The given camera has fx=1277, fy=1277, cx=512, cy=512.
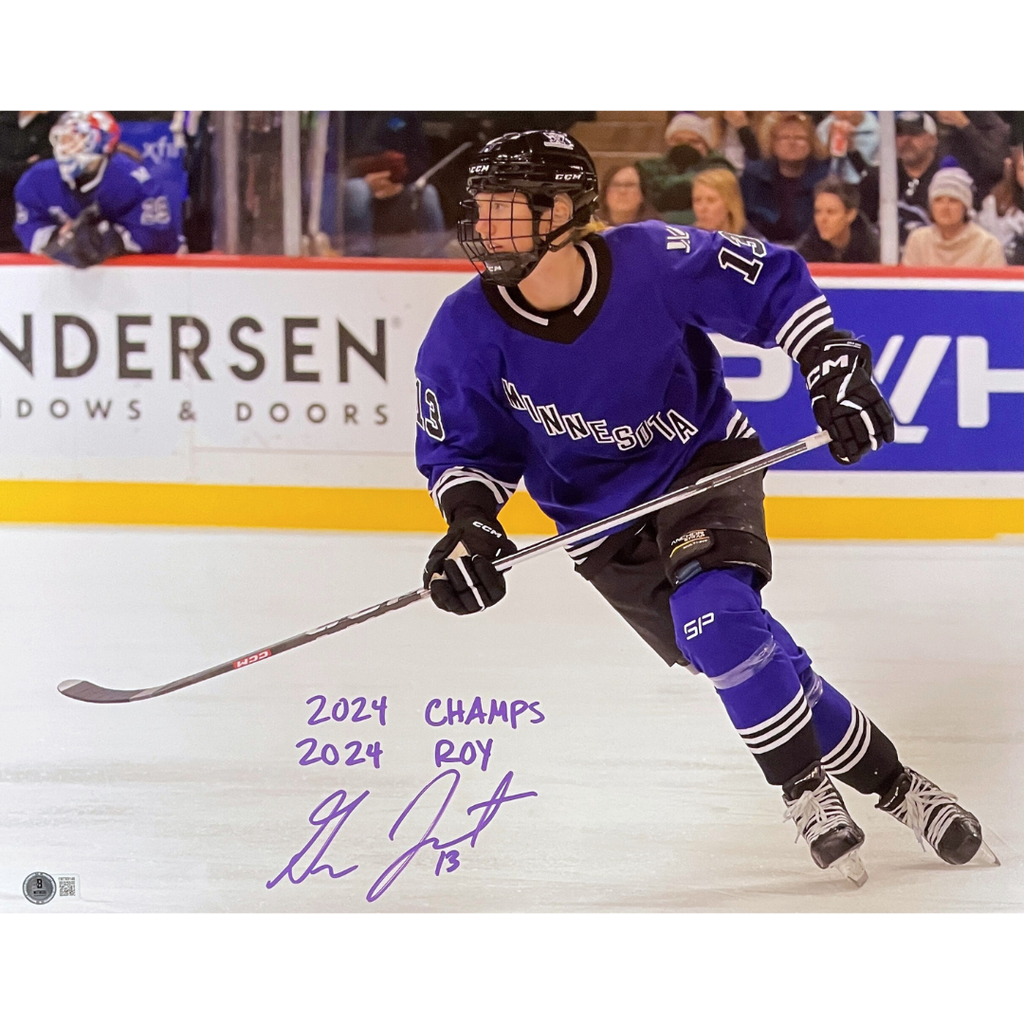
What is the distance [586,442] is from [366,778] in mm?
767

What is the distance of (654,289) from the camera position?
86.0 inches

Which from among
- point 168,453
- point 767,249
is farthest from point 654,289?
point 168,453

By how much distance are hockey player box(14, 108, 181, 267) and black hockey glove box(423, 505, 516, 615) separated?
840mm

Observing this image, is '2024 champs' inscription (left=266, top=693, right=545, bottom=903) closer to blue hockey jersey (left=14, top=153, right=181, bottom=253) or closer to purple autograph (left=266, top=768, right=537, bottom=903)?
purple autograph (left=266, top=768, right=537, bottom=903)

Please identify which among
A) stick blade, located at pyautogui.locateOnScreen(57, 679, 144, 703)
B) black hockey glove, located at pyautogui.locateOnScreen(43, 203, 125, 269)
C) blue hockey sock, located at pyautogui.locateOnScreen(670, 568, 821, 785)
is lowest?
stick blade, located at pyautogui.locateOnScreen(57, 679, 144, 703)

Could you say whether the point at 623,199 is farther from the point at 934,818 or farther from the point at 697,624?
the point at 934,818

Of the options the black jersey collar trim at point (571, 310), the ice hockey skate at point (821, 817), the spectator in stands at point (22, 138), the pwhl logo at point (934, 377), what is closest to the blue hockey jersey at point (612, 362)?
the black jersey collar trim at point (571, 310)

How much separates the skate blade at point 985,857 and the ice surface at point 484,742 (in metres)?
0.02

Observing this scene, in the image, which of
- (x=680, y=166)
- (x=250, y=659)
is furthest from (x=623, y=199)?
(x=250, y=659)

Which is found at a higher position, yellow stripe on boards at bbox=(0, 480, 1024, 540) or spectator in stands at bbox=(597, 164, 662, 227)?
spectator in stands at bbox=(597, 164, 662, 227)

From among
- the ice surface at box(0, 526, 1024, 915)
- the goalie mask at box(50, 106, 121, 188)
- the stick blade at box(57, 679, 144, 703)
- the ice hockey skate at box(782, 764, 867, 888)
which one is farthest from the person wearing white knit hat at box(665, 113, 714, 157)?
the stick blade at box(57, 679, 144, 703)

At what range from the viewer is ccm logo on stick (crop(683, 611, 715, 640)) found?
6.94 feet

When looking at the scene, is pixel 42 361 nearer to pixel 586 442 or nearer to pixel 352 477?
pixel 352 477

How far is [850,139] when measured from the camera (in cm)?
245
